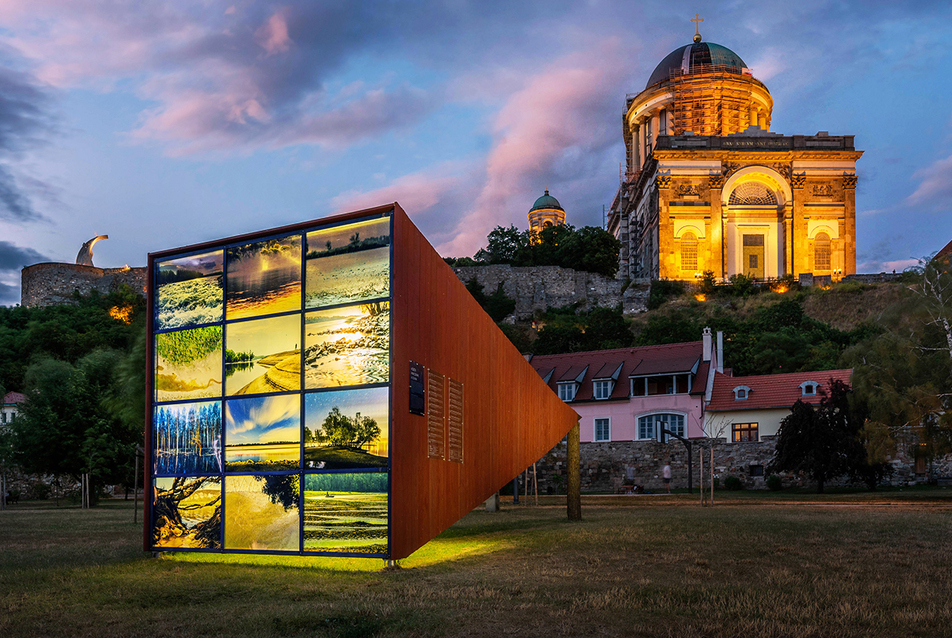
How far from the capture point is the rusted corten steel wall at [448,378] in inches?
378

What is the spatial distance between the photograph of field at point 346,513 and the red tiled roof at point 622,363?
3201cm

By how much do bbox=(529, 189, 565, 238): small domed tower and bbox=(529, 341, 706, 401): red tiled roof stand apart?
65466mm

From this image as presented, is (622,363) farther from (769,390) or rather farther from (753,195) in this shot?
(753,195)

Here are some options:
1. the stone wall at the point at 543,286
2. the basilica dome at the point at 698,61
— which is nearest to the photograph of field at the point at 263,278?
the stone wall at the point at 543,286

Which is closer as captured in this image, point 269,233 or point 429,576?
point 429,576

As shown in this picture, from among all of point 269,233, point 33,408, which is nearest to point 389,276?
point 269,233

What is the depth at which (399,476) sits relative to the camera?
31.0 feet

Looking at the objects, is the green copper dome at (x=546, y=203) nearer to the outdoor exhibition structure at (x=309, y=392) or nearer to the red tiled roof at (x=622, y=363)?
the red tiled roof at (x=622, y=363)

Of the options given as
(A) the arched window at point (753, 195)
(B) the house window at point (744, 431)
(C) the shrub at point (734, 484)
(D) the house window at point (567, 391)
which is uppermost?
(A) the arched window at point (753, 195)

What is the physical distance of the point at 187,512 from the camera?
1095cm

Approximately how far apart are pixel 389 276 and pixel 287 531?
10.7ft

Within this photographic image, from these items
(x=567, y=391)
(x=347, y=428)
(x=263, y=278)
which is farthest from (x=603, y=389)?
(x=347, y=428)

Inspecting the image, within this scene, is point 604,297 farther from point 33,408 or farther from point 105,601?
point 105,601

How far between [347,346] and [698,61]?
8166cm
